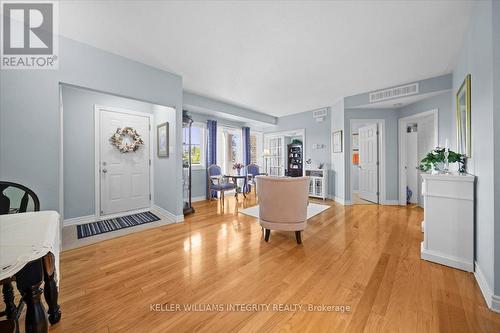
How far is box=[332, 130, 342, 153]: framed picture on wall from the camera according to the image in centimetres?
479

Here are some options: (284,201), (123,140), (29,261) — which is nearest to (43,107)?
(123,140)

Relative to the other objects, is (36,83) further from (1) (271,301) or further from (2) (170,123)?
(1) (271,301)

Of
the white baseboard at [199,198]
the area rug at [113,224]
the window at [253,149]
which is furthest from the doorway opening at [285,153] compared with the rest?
the area rug at [113,224]

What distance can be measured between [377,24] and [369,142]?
350 centimetres

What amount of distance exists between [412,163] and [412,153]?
0.24m

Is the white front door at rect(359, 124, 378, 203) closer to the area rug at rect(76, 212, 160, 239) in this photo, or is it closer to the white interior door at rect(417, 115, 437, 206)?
the white interior door at rect(417, 115, 437, 206)

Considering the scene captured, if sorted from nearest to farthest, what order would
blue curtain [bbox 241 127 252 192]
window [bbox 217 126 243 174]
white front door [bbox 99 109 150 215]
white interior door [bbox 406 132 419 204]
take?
white front door [bbox 99 109 150 215] → white interior door [bbox 406 132 419 204] → window [bbox 217 126 243 174] → blue curtain [bbox 241 127 252 192]

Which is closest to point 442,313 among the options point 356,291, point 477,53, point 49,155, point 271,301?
point 356,291

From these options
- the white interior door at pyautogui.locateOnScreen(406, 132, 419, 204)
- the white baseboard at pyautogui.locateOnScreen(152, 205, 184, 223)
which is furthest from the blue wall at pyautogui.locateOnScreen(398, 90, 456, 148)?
the white baseboard at pyautogui.locateOnScreen(152, 205, 184, 223)

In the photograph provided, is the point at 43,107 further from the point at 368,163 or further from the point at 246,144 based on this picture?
the point at 368,163

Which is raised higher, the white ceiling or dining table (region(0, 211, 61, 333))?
the white ceiling

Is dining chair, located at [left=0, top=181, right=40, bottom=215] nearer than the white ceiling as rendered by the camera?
Yes

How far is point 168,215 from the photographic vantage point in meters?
3.66

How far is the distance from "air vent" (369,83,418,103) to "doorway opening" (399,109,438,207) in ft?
2.91
